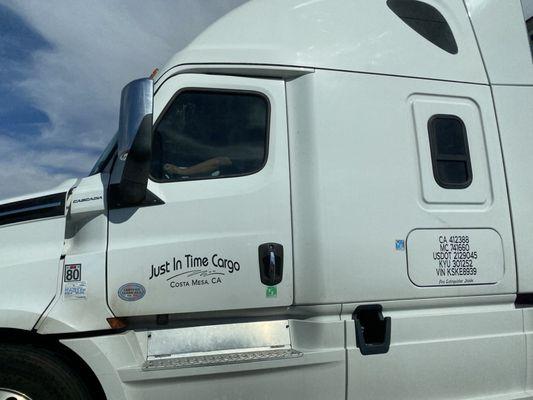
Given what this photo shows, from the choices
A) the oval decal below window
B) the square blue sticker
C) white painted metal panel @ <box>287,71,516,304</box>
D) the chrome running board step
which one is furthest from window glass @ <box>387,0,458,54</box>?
the oval decal below window

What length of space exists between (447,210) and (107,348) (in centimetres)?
233

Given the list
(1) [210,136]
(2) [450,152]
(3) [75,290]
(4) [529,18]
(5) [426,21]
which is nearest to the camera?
(3) [75,290]

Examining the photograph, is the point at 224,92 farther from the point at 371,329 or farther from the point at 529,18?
the point at 529,18

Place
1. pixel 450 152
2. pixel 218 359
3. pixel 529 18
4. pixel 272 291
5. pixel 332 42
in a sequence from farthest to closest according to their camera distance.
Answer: pixel 529 18 → pixel 450 152 → pixel 332 42 → pixel 272 291 → pixel 218 359

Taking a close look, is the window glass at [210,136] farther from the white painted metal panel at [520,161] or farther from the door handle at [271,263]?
the white painted metal panel at [520,161]

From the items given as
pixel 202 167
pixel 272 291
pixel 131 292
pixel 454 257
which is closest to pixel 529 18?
pixel 454 257

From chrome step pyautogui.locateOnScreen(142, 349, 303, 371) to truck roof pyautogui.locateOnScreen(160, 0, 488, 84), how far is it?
184 cm

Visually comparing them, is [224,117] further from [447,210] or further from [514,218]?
[514,218]

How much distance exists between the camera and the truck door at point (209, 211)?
2957mm

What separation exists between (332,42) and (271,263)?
1536 millimetres

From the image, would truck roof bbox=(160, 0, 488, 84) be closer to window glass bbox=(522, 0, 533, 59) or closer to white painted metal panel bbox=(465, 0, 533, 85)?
white painted metal panel bbox=(465, 0, 533, 85)

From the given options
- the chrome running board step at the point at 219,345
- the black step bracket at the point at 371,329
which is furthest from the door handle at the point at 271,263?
the black step bracket at the point at 371,329

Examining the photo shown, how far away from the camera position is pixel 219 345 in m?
3.07

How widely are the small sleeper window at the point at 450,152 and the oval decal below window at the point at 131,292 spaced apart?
2.06 m
